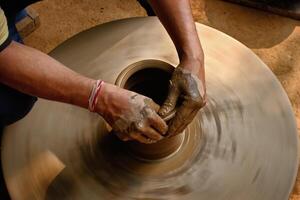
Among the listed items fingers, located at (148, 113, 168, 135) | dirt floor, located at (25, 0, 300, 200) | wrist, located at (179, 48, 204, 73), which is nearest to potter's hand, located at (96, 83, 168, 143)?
fingers, located at (148, 113, 168, 135)

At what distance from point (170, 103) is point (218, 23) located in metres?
1.26

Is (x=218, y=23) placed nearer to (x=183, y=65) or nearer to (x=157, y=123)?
(x=183, y=65)

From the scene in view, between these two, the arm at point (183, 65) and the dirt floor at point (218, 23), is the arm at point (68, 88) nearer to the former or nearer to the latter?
the arm at point (183, 65)

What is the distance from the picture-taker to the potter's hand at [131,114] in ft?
3.47

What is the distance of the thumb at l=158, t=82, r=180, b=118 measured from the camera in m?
1.06

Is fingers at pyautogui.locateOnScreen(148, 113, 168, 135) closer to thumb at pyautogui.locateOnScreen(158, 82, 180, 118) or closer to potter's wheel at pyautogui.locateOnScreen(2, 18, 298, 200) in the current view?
thumb at pyautogui.locateOnScreen(158, 82, 180, 118)

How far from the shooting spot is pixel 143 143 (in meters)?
1.15

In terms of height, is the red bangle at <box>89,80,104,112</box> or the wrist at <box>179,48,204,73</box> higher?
the red bangle at <box>89,80,104,112</box>

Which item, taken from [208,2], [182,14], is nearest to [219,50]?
[182,14]

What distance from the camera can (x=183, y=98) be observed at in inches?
43.5

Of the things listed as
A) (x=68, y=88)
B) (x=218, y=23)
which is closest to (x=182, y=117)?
(x=68, y=88)

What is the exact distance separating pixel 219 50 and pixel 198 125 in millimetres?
266

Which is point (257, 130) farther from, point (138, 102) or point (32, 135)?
point (32, 135)

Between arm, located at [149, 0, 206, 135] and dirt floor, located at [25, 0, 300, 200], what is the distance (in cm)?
92
